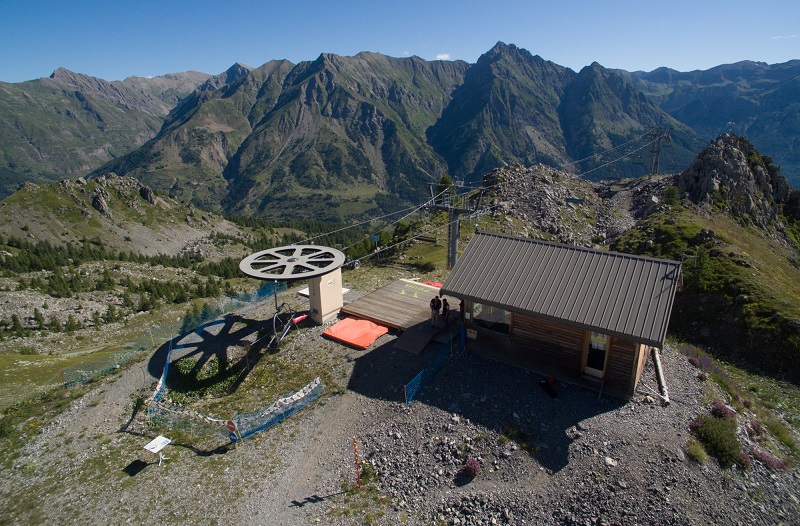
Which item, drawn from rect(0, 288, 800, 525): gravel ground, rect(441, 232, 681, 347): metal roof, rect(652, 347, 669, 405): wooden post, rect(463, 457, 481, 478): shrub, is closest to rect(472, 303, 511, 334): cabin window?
rect(441, 232, 681, 347): metal roof

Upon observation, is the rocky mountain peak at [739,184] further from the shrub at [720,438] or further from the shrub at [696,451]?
the shrub at [696,451]

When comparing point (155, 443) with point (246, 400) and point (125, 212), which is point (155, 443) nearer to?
point (246, 400)

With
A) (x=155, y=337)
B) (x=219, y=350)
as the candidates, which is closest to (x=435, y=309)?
(x=219, y=350)

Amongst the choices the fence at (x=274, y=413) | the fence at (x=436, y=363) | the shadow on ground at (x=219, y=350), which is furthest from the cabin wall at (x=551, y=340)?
the shadow on ground at (x=219, y=350)

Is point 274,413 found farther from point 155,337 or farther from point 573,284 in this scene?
point 573,284

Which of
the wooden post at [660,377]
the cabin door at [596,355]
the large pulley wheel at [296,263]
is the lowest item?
the wooden post at [660,377]

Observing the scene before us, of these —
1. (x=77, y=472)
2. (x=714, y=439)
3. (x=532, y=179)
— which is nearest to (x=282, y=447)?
(x=77, y=472)
